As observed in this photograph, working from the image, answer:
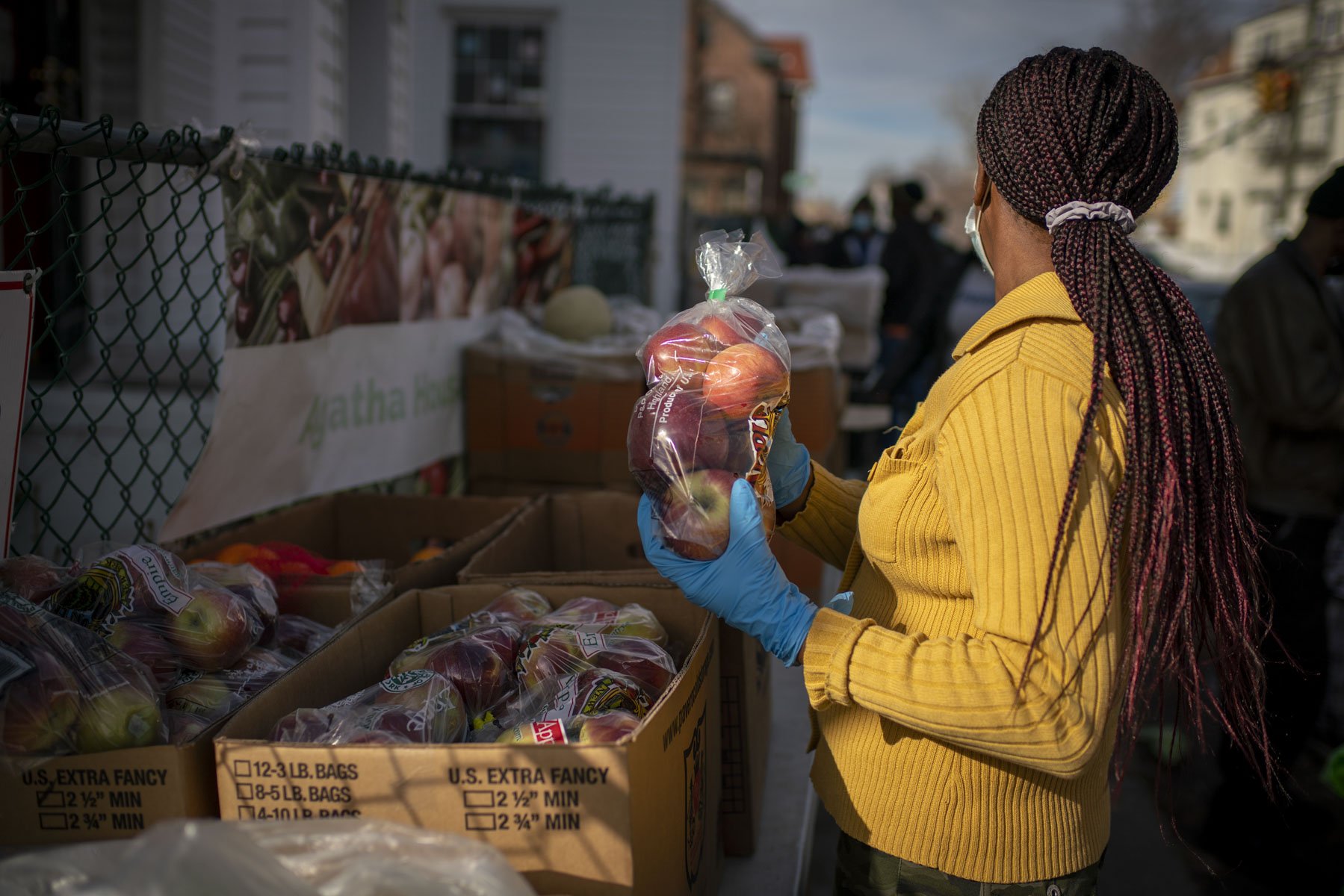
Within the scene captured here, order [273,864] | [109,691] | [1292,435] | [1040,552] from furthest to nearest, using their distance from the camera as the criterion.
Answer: [1292,435] → [109,691] → [1040,552] → [273,864]

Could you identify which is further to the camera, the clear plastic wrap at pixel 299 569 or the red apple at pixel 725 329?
the clear plastic wrap at pixel 299 569

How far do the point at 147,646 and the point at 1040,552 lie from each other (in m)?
1.54

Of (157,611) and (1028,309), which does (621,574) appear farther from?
(1028,309)

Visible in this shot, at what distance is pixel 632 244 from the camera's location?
787 centimetres

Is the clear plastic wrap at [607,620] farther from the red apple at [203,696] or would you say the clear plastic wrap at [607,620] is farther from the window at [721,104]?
the window at [721,104]

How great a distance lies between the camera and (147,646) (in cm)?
185

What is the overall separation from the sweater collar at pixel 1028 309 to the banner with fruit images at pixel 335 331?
80.8 inches

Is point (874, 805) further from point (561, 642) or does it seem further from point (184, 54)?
point (184, 54)

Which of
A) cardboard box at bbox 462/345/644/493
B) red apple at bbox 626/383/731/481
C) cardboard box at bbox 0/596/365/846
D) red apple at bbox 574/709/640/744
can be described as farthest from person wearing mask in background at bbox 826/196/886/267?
cardboard box at bbox 0/596/365/846

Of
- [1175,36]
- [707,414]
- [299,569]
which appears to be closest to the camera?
[707,414]

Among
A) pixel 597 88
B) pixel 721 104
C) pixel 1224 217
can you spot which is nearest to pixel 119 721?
pixel 597 88

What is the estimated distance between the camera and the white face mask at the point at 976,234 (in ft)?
5.74

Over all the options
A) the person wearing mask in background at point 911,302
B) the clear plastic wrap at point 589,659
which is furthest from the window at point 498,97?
the clear plastic wrap at point 589,659

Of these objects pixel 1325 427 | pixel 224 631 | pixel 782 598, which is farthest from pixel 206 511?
pixel 1325 427
